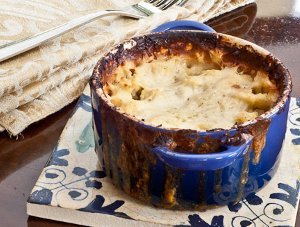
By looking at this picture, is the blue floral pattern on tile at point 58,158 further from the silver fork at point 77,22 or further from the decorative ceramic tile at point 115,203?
the silver fork at point 77,22

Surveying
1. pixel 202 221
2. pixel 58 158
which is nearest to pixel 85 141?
pixel 58 158

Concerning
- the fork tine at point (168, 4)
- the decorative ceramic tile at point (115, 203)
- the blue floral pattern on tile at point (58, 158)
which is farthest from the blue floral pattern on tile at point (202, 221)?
the fork tine at point (168, 4)

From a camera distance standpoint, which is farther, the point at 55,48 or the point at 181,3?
the point at 181,3

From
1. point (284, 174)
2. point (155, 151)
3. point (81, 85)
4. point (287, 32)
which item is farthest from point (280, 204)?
point (287, 32)

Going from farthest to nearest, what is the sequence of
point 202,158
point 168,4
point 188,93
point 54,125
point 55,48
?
1. point 168,4
2. point 55,48
3. point 54,125
4. point 188,93
5. point 202,158

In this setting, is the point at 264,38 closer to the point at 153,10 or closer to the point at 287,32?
the point at 287,32

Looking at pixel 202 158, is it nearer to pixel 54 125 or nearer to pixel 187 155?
pixel 187 155
